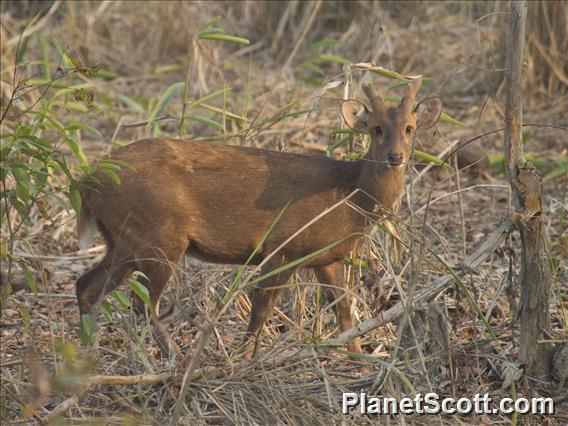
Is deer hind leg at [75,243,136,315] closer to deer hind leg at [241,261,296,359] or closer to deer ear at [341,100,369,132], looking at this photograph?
deer hind leg at [241,261,296,359]

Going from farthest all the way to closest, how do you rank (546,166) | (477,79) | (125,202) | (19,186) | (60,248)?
(477,79) → (546,166) → (60,248) → (125,202) → (19,186)

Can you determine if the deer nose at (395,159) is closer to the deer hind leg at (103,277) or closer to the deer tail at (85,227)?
the deer hind leg at (103,277)

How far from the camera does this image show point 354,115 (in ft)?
20.5

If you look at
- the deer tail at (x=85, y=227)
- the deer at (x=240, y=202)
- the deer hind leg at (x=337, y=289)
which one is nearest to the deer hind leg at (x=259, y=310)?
the deer at (x=240, y=202)

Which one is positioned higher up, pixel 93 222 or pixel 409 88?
pixel 409 88

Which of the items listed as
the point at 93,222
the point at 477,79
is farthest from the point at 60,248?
the point at 477,79

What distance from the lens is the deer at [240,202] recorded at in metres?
6.00

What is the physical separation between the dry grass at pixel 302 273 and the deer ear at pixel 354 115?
42 centimetres

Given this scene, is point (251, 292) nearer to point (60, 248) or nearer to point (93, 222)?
point (93, 222)

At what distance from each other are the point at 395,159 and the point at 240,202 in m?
0.89

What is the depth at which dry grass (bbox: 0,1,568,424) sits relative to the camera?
4.84 m

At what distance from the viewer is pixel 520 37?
Result: 496cm

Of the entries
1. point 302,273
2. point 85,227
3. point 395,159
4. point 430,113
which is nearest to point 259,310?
point 302,273

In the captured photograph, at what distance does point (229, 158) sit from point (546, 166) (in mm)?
3887
